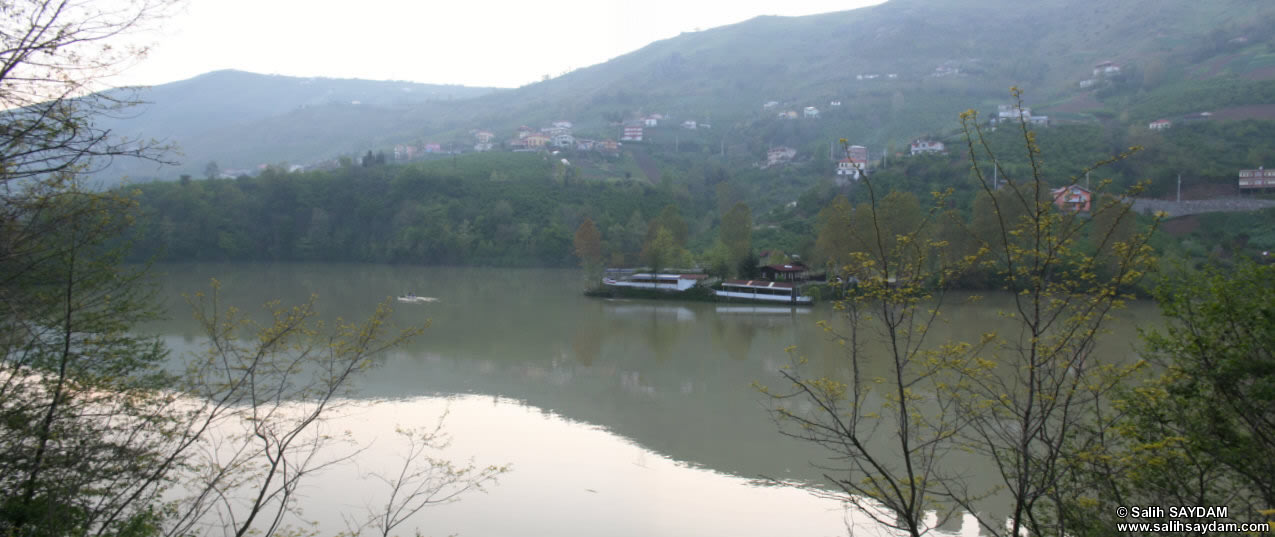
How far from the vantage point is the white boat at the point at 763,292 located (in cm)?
2052

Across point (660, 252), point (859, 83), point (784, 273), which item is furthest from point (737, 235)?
point (859, 83)

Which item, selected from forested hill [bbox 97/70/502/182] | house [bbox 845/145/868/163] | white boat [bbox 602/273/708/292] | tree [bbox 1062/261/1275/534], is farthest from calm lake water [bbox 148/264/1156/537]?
forested hill [bbox 97/70/502/182]

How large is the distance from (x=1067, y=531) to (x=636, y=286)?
1898 centimetres

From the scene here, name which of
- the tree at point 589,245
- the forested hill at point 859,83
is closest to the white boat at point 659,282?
the tree at point 589,245

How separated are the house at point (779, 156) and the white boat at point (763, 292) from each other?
26.5 metres

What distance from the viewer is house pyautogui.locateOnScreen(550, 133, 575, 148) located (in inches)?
1970

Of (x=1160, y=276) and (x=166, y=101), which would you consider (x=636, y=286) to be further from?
(x=166, y=101)

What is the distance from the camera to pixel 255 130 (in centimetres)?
8031

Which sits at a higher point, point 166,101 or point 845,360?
point 166,101

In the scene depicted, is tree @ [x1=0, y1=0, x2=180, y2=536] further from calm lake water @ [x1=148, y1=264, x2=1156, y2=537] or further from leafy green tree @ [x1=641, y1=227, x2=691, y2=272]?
leafy green tree @ [x1=641, y1=227, x2=691, y2=272]

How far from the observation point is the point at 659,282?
22609 mm

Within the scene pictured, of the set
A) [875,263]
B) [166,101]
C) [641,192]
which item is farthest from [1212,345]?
[166,101]

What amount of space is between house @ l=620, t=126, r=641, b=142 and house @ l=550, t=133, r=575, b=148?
182 inches

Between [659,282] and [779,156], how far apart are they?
27208mm
